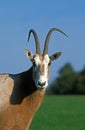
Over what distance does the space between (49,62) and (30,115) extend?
180 cm

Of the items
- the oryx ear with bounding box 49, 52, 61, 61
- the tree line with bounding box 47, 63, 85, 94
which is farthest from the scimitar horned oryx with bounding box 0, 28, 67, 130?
the tree line with bounding box 47, 63, 85, 94

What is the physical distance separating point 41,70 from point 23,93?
126 cm

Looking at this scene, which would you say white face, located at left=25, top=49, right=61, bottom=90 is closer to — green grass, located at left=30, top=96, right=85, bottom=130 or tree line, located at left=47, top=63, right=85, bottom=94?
green grass, located at left=30, top=96, right=85, bottom=130

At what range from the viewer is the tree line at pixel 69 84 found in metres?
141

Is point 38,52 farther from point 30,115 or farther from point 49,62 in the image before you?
A: point 30,115

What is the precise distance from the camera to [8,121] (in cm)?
1736

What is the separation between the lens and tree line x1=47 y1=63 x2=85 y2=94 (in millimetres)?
140913

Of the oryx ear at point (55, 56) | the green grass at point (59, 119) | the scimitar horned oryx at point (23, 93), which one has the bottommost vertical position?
the green grass at point (59, 119)

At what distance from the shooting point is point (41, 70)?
16984 mm

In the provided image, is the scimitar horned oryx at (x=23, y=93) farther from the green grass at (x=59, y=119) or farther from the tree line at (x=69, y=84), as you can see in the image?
the tree line at (x=69, y=84)

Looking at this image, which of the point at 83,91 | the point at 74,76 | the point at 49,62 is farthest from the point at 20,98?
the point at 74,76

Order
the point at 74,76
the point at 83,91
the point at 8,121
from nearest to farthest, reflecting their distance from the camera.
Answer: the point at 8,121 < the point at 83,91 < the point at 74,76

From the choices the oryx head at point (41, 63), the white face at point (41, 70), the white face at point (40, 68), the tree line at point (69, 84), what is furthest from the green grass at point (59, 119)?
the tree line at point (69, 84)

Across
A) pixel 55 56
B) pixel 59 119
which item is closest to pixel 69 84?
pixel 59 119
